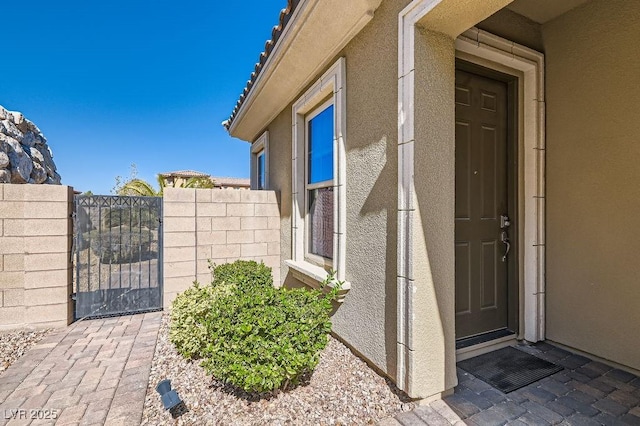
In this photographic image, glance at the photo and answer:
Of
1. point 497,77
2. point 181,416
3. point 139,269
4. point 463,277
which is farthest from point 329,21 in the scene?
point 139,269

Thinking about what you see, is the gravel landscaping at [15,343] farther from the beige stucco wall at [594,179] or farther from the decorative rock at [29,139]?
the decorative rock at [29,139]

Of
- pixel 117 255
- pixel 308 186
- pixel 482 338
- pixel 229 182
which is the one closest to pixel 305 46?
pixel 308 186

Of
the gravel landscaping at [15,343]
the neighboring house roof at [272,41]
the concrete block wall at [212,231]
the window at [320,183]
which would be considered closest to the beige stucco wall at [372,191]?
the window at [320,183]

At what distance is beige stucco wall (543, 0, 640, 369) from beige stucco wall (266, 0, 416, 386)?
2.00 meters

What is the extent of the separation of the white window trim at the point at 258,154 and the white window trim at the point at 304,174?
65.0 inches

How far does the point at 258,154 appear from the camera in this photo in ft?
23.7

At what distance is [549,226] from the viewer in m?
2.99

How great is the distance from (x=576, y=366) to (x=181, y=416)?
3.41 meters

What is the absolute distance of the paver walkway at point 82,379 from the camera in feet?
6.69

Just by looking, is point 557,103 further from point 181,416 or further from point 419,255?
point 181,416

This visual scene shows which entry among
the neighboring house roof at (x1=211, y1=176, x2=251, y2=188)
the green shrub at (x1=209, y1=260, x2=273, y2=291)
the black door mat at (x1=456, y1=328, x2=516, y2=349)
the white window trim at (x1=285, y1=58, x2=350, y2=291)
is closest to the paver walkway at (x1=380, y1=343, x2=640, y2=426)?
the black door mat at (x1=456, y1=328, x2=516, y2=349)

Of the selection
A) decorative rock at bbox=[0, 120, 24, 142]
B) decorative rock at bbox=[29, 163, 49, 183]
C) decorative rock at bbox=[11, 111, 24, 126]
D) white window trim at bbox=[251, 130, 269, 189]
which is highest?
decorative rock at bbox=[11, 111, 24, 126]

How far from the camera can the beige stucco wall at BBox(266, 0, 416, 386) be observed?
7.51 ft
